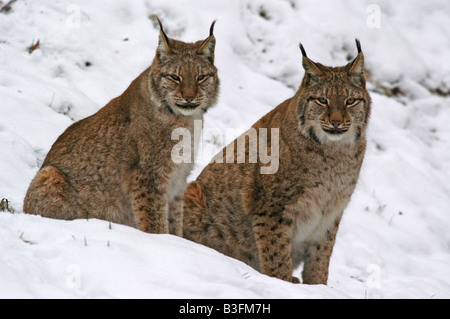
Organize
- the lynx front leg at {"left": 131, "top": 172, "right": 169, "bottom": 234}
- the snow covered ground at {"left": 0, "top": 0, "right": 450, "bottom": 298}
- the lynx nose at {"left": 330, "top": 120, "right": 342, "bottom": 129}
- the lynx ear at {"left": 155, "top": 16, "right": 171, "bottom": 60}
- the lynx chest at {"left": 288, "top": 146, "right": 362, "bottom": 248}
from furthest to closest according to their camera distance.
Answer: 1. the lynx ear at {"left": 155, "top": 16, "right": 171, "bottom": 60}
2. the lynx front leg at {"left": 131, "top": 172, "right": 169, "bottom": 234}
3. the lynx chest at {"left": 288, "top": 146, "right": 362, "bottom": 248}
4. the lynx nose at {"left": 330, "top": 120, "right": 342, "bottom": 129}
5. the snow covered ground at {"left": 0, "top": 0, "right": 450, "bottom": 298}

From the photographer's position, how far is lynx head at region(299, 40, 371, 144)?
5.09 meters

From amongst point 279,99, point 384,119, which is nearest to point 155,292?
point 279,99

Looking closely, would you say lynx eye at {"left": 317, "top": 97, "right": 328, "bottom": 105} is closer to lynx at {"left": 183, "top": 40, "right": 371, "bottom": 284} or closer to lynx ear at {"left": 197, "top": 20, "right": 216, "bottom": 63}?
lynx at {"left": 183, "top": 40, "right": 371, "bottom": 284}

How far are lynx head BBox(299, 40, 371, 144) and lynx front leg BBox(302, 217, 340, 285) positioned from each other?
2.77 ft

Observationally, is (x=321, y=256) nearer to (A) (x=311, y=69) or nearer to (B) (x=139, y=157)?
(A) (x=311, y=69)

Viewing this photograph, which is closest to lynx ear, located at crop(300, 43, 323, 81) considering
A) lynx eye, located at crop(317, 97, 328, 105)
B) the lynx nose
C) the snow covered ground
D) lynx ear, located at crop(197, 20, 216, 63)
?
lynx eye, located at crop(317, 97, 328, 105)

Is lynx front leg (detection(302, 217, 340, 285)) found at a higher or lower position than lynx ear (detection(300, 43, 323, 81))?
lower

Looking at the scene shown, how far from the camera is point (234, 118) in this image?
8.59 m

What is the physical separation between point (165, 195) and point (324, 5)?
638 cm

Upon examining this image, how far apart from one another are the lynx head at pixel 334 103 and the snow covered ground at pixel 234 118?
140 cm

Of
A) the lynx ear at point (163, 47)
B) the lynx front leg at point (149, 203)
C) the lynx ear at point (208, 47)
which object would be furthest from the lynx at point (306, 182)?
the lynx ear at point (163, 47)

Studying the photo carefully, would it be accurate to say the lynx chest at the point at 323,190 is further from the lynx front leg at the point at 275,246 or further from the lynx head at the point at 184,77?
the lynx head at the point at 184,77

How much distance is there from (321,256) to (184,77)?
1974 millimetres
